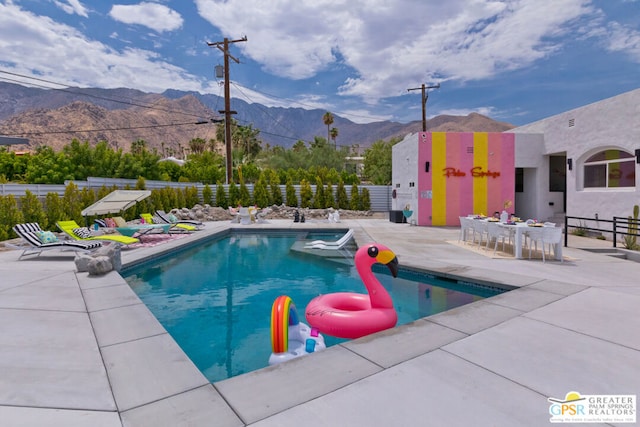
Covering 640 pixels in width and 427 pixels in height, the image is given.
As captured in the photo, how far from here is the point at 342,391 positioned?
2789mm

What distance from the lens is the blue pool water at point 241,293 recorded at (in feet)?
15.9

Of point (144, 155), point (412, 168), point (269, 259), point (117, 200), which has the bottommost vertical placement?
point (269, 259)

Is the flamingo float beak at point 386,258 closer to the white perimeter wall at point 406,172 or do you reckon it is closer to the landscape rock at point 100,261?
the landscape rock at point 100,261

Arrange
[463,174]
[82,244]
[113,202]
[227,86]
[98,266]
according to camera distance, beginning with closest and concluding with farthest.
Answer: [98,266] → [82,244] → [113,202] → [463,174] → [227,86]

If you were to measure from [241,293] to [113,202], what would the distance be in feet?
29.3

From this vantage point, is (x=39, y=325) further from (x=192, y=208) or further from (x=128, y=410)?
(x=192, y=208)

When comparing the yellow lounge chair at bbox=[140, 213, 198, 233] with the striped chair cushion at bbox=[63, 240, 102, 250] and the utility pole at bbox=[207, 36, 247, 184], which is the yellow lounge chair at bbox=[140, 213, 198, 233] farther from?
the utility pole at bbox=[207, 36, 247, 184]

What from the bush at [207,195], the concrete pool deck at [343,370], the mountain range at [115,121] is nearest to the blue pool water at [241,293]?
the concrete pool deck at [343,370]

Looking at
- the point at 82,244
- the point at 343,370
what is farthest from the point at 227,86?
the point at 343,370

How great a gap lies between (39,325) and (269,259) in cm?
674

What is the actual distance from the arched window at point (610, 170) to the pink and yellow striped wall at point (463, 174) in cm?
361

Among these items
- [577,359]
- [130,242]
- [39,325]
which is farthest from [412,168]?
[39,325]

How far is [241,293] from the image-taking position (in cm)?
736

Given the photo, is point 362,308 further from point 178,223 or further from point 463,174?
point 463,174
